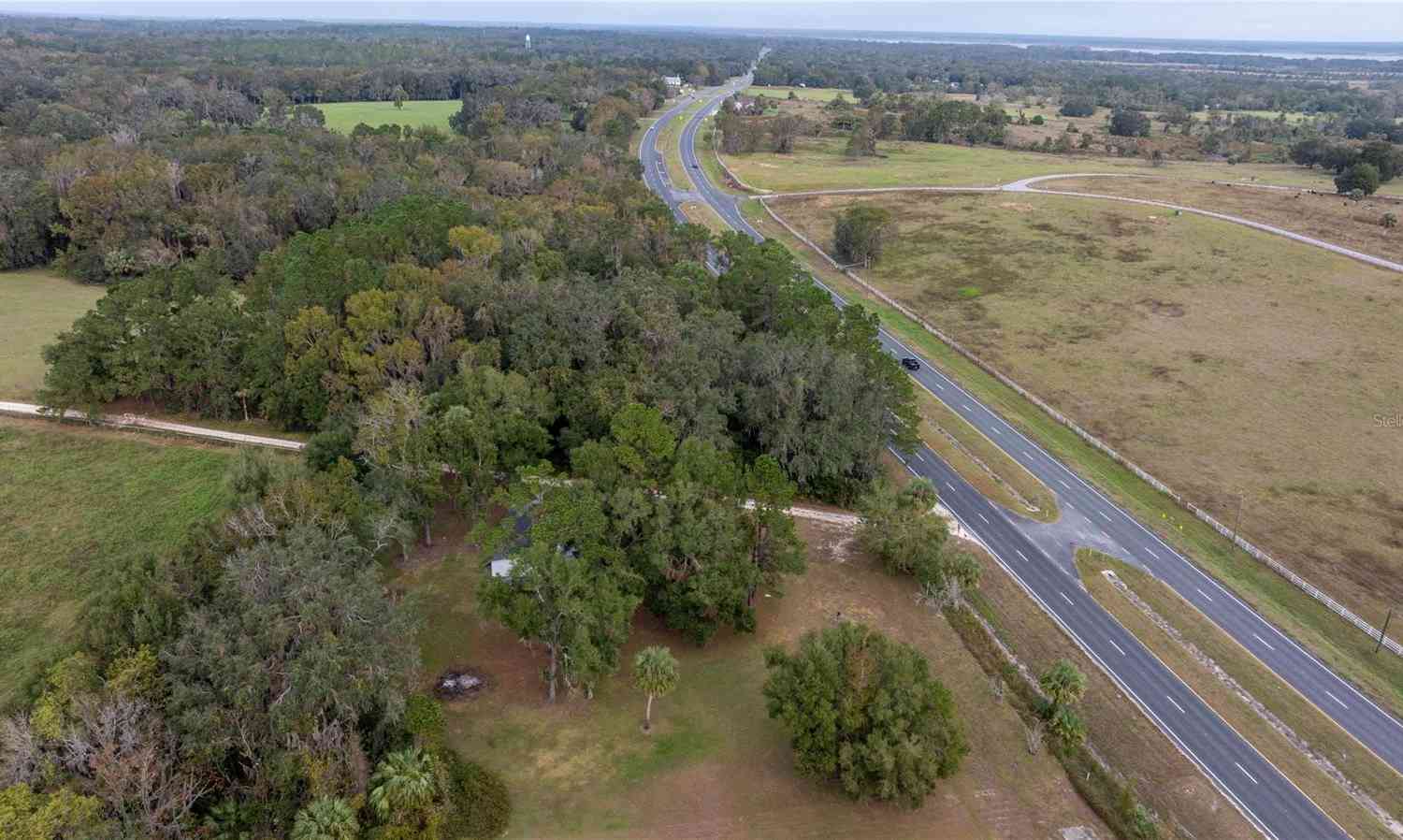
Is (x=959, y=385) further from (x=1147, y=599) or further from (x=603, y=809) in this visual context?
(x=603, y=809)

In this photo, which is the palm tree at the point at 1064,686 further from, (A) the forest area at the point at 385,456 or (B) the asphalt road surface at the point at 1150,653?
→ (A) the forest area at the point at 385,456

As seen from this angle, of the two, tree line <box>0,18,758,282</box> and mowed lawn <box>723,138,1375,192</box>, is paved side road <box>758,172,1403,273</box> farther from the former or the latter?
tree line <box>0,18,758,282</box>

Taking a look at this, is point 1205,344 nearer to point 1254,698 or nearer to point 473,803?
point 1254,698

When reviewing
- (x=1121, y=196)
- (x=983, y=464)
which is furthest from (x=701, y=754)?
(x=1121, y=196)

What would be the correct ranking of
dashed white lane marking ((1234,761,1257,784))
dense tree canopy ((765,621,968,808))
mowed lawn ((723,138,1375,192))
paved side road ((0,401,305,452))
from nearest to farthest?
dense tree canopy ((765,621,968,808)) → dashed white lane marking ((1234,761,1257,784)) → paved side road ((0,401,305,452)) → mowed lawn ((723,138,1375,192))

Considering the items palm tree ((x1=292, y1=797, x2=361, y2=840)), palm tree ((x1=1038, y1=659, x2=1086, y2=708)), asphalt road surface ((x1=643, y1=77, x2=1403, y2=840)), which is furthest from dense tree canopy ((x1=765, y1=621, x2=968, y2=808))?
palm tree ((x1=292, y1=797, x2=361, y2=840))

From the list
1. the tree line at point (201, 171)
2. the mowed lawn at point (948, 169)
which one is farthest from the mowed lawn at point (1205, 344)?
the tree line at point (201, 171)
